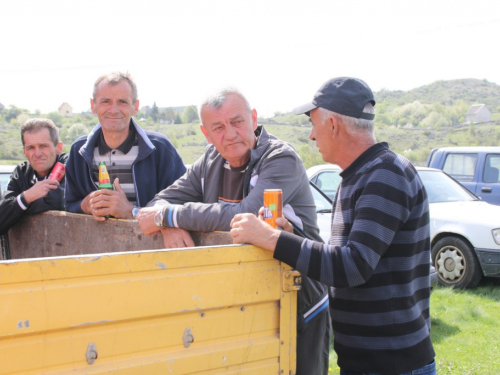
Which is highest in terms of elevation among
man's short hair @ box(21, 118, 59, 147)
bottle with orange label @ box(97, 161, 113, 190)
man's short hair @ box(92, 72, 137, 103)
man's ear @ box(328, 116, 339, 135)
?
man's short hair @ box(92, 72, 137, 103)

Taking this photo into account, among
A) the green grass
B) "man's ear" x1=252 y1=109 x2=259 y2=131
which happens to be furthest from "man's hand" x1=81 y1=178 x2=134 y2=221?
the green grass

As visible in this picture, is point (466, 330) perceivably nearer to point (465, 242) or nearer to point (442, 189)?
point (465, 242)

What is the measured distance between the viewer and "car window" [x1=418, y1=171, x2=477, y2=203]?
320 inches

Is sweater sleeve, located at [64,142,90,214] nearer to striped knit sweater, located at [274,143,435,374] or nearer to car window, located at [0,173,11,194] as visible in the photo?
striped knit sweater, located at [274,143,435,374]

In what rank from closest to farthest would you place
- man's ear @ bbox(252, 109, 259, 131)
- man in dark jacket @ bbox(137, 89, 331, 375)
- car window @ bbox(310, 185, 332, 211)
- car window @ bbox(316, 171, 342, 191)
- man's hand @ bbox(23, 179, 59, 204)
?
man in dark jacket @ bbox(137, 89, 331, 375)
man's ear @ bbox(252, 109, 259, 131)
man's hand @ bbox(23, 179, 59, 204)
car window @ bbox(310, 185, 332, 211)
car window @ bbox(316, 171, 342, 191)

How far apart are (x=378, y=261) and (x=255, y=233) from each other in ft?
1.69

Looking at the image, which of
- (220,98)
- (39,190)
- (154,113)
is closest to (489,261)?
(220,98)

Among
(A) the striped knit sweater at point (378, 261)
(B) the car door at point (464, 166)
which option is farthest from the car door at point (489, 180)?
(A) the striped knit sweater at point (378, 261)

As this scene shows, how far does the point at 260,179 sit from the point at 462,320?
4.57 m

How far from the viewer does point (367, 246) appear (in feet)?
6.48

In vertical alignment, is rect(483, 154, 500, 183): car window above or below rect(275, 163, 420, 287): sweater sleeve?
below

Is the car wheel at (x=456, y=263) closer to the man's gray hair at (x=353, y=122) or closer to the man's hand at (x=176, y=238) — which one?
the man's hand at (x=176, y=238)

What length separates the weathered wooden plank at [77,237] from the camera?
3041 millimetres

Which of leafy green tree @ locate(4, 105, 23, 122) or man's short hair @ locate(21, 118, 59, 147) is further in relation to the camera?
leafy green tree @ locate(4, 105, 23, 122)
